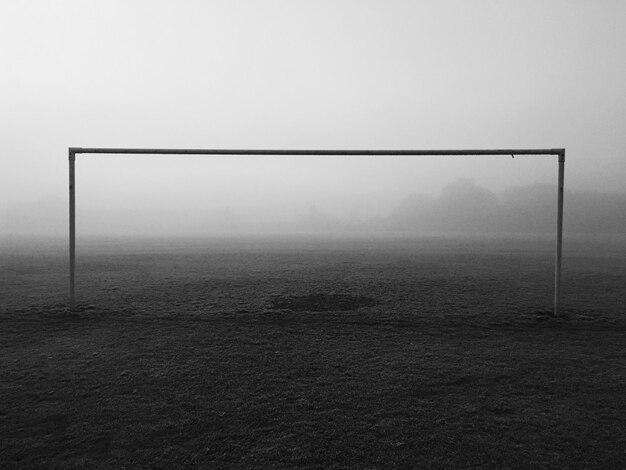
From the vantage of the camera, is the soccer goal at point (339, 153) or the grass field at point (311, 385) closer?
the grass field at point (311, 385)

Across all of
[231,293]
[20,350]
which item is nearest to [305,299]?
[231,293]

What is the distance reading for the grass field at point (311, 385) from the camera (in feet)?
7.47

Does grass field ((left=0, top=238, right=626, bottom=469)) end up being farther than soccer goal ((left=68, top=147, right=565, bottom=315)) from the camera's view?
No

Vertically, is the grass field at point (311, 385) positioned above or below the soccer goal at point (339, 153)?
below

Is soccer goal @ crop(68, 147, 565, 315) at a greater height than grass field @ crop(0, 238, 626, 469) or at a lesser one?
greater

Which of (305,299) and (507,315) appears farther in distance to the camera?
(305,299)

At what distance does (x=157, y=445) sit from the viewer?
2334mm

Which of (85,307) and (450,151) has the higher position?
(450,151)

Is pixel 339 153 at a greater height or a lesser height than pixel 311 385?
greater

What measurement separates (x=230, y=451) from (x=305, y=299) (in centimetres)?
500

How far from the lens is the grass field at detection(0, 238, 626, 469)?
7.47 feet

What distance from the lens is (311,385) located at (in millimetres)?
3217

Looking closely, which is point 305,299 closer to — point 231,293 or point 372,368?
point 231,293

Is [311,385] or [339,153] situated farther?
[339,153]
